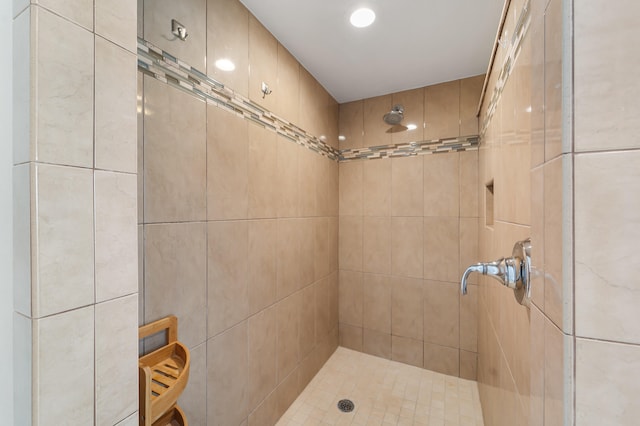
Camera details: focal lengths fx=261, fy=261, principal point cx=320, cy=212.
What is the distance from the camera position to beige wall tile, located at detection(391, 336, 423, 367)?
2.21m

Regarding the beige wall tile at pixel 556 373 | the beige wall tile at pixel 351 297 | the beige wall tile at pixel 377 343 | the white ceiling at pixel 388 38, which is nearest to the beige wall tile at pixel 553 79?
the beige wall tile at pixel 556 373

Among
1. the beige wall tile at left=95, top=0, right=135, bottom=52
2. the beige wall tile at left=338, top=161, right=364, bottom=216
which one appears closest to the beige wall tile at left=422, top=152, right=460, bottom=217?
the beige wall tile at left=338, top=161, right=364, bottom=216

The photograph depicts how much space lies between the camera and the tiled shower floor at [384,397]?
1.69 m

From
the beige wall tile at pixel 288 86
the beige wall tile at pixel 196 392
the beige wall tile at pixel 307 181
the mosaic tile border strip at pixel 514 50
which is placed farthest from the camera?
the beige wall tile at pixel 307 181

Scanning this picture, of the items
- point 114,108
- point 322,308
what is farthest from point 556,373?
point 322,308

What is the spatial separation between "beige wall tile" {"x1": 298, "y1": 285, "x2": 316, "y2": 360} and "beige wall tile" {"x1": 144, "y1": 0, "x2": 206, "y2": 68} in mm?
1535

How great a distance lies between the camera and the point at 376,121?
93.0 inches

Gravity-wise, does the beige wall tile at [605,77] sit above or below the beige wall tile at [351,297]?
above

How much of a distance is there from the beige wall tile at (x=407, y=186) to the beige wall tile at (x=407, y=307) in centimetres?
60

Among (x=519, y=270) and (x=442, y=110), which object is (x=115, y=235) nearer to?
(x=519, y=270)

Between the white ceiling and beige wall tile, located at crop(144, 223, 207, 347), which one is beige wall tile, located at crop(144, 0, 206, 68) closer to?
the white ceiling

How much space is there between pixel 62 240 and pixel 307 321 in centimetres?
171

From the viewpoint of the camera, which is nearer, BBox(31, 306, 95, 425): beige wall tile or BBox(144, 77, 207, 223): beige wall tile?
BBox(31, 306, 95, 425): beige wall tile

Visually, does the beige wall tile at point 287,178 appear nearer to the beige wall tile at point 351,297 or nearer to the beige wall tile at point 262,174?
the beige wall tile at point 262,174
